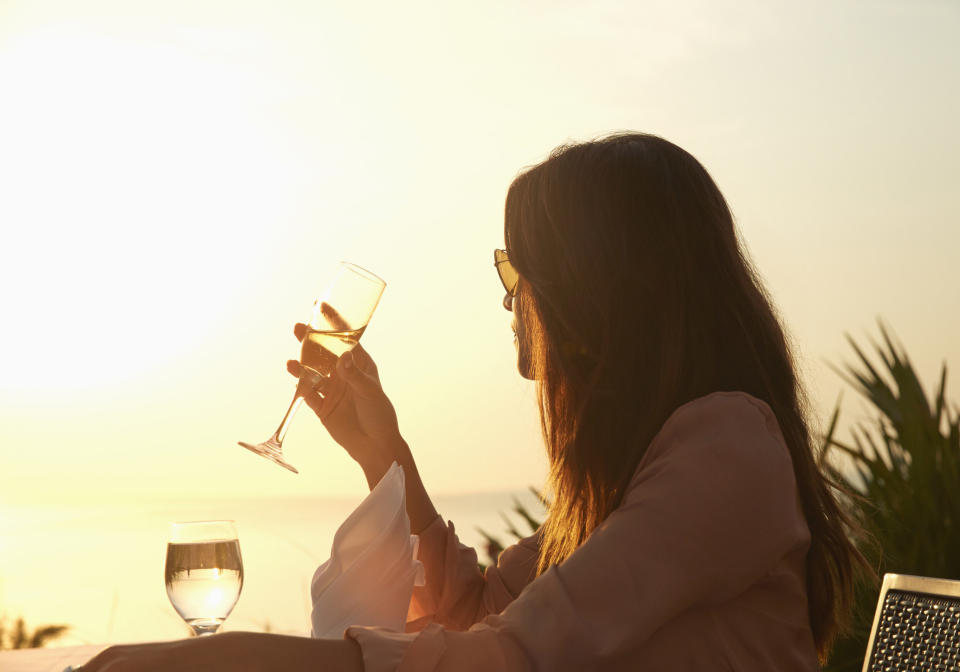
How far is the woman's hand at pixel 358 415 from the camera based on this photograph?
1926 millimetres

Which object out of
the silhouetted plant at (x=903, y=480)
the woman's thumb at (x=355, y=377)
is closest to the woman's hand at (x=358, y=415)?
the woman's thumb at (x=355, y=377)

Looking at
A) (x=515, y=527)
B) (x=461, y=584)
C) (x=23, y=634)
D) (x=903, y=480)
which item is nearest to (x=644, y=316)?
(x=461, y=584)

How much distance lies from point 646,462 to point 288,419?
37.1 inches

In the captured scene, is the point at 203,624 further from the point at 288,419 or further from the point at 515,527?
the point at 515,527

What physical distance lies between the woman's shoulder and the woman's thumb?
85 cm

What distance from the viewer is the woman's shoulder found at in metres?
1.07

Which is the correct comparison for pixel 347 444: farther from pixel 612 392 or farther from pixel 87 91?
pixel 87 91

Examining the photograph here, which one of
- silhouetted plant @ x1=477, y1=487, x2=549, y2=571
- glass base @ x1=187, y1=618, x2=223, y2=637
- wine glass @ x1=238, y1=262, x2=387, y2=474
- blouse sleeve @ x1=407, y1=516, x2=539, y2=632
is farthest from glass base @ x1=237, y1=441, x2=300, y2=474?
silhouetted plant @ x1=477, y1=487, x2=549, y2=571

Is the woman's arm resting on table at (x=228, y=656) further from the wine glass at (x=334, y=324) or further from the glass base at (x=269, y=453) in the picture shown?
the wine glass at (x=334, y=324)

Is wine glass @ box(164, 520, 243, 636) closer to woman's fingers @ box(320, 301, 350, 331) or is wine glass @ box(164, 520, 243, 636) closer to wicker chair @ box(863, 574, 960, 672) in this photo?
woman's fingers @ box(320, 301, 350, 331)

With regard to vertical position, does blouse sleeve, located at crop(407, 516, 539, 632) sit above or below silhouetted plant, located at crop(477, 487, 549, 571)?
above

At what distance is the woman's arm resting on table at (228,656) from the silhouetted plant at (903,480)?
3.03m

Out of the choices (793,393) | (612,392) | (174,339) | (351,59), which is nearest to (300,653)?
(612,392)

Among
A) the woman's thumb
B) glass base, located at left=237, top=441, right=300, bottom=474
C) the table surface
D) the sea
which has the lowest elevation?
the sea
